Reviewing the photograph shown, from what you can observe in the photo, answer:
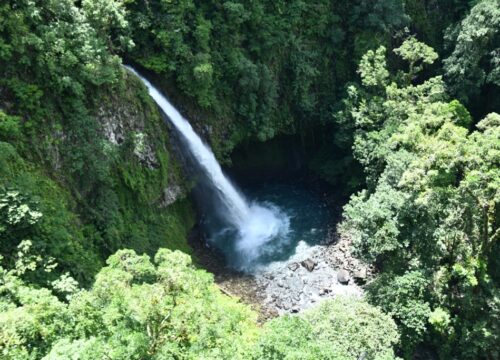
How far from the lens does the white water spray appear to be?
1945 centimetres

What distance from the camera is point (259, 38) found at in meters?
22.0

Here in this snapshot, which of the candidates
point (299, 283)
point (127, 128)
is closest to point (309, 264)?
point (299, 283)

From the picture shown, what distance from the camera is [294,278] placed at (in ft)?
63.6

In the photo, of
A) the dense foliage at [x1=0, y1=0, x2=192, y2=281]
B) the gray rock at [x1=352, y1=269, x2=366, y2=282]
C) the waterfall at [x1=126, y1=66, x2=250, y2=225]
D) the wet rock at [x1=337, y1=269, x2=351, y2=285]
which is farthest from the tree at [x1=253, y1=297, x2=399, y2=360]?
the waterfall at [x1=126, y1=66, x2=250, y2=225]

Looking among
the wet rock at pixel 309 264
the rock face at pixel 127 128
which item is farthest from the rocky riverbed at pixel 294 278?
the rock face at pixel 127 128

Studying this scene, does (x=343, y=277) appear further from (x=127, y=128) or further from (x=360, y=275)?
(x=127, y=128)

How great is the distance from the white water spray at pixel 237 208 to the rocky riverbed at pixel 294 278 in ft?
3.59

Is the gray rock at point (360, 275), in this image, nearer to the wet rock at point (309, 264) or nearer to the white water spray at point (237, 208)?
the wet rock at point (309, 264)

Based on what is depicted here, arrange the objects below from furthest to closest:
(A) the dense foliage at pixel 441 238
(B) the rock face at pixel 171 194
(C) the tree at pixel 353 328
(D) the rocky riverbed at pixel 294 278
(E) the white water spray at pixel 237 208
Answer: (E) the white water spray at pixel 237 208
(B) the rock face at pixel 171 194
(D) the rocky riverbed at pixel 294 278
(A) the dense foliage at pixel 441 238
(C) the tree at pixel 353 328

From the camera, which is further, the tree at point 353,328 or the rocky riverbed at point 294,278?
the rocky riverbed at point 294,278

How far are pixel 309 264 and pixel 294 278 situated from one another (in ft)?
3.15

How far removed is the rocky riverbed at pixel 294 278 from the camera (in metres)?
18.3

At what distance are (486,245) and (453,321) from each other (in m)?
2.77

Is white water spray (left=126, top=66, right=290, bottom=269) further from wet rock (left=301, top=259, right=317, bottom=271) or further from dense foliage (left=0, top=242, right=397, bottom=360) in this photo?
dense foliage (left=0, top=242, right=397, bottom=360)
